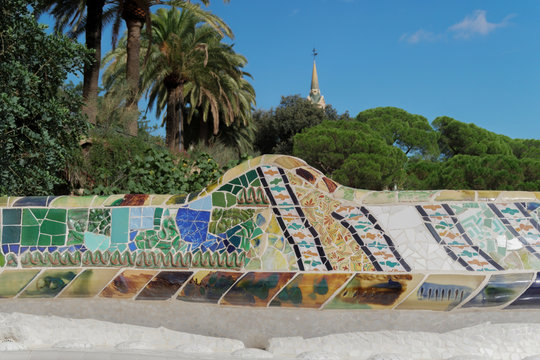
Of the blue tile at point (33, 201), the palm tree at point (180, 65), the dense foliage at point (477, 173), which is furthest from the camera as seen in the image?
the dense foliage at point (477, 173)

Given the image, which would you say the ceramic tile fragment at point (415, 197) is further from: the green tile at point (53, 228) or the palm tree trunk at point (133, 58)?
the palm tree trunk at point (133, 58)

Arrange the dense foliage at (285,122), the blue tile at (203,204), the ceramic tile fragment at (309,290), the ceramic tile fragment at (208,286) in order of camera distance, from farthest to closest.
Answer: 1. the dense foliage at (285,122)
2. the blue tile at (203,204)
3. the ceramic tile fragment at (208,286)
4. the ceramic tile fragment at (309,290)

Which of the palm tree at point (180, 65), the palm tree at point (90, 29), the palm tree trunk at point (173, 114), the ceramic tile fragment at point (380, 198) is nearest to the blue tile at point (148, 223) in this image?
the ceramic tile fragment at point (380, 198)

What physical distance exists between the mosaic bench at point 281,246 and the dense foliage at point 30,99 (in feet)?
6.17

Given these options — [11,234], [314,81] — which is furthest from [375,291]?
[314,81]

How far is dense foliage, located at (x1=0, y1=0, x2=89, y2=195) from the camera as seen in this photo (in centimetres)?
550

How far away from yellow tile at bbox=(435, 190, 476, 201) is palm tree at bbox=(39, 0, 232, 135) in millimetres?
8337

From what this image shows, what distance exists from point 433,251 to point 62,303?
9.35 feet

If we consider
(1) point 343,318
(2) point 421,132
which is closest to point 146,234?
(1) point 343,318

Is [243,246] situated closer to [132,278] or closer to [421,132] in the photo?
[132,278]

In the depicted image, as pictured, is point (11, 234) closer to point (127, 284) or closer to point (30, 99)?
point (127, 284)

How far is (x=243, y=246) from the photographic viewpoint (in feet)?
12.3

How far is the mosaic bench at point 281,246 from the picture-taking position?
350 centimetres

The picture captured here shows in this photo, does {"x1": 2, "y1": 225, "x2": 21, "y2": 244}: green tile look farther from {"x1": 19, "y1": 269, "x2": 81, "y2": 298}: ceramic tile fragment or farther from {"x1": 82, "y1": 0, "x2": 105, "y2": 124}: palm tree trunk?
{"x1": 82, "y1": 0, "x2": 105, "y2": 124}: palm tree trunk
